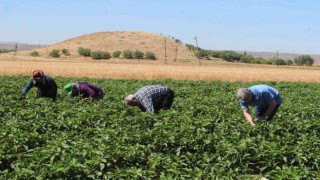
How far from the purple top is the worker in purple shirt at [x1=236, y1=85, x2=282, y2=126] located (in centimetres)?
405

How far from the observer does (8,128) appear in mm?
7551

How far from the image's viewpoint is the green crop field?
5379mm

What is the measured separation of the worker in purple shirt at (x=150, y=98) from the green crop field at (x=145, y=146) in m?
0.25

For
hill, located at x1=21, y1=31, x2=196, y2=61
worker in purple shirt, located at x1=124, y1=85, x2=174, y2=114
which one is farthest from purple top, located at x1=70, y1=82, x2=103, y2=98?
hill, located at x1=21, y1=31, x2=196, y2=61

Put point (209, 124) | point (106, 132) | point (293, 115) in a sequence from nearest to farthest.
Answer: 1. point (106, 132)
2. point (209, 124)
3. point (293, 115)

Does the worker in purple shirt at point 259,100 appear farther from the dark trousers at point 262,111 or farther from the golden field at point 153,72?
the golden field at point 153,72

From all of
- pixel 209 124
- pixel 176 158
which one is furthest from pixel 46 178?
pixel 209 124

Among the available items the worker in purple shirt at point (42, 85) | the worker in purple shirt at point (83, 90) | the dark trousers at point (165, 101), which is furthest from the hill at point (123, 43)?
the dark trousers at point (165, 101)

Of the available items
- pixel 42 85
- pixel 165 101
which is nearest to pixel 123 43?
pixel 42 85

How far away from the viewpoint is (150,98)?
9195mm

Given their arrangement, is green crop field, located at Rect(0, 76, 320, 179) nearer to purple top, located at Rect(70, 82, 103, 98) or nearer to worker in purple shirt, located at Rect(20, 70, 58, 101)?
purple top, located at Rect(70, 82, 103, 98)

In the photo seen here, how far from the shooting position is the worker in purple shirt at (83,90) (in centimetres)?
1101

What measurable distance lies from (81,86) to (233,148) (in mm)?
5449

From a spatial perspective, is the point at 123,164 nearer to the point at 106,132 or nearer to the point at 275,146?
the point at 106,132
